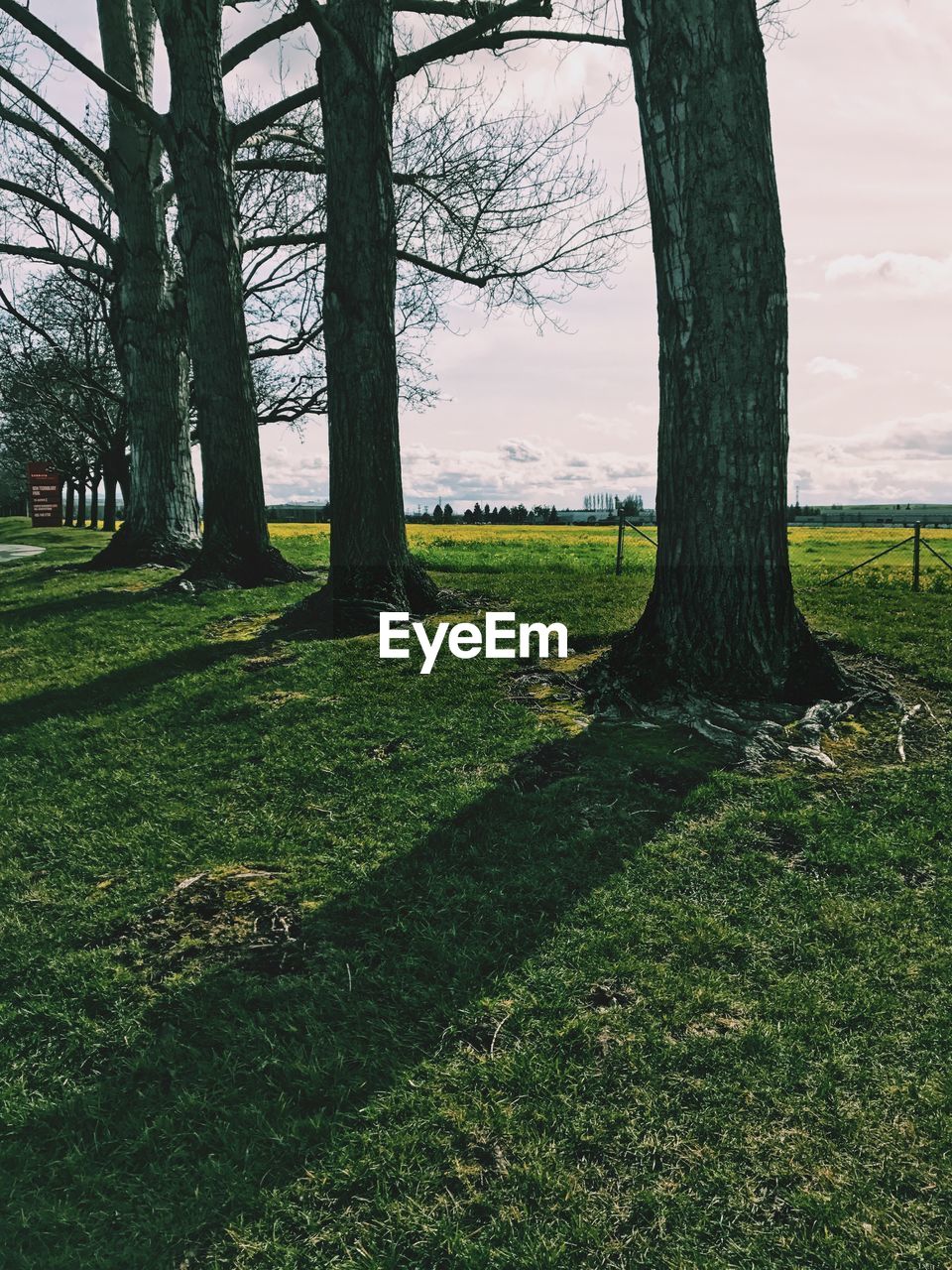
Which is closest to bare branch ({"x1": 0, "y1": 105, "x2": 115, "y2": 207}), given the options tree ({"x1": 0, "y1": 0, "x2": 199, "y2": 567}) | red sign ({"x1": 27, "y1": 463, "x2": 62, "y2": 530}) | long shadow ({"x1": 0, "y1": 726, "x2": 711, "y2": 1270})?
tree ({"x1": 0, "y1": 0, "x2": 199, "y2": 567})

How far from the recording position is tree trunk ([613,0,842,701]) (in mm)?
5438

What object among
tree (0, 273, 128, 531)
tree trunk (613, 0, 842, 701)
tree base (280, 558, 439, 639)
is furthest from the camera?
tree (0, 273, 128, 531)

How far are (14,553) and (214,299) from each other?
14.2 metres

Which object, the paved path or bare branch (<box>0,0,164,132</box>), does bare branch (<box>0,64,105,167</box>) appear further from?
the paved path

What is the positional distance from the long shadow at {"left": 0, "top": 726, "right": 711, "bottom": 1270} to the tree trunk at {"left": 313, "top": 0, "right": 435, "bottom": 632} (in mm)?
4815

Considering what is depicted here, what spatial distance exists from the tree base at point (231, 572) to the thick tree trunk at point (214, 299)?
2cm

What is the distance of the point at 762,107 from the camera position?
5.52 metres

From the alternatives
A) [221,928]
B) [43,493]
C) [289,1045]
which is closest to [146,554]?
[221,928]

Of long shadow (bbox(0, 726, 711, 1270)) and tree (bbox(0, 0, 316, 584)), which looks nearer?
long shadow (bbox(0, 726, 711, 1270))

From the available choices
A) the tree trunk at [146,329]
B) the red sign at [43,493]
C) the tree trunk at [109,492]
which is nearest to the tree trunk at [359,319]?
the tree trunk at [146,329]

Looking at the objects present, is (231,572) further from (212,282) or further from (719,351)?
(719,351)

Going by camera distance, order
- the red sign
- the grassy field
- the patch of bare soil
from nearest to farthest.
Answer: the grassy field, the patch of bare soil, the red sign

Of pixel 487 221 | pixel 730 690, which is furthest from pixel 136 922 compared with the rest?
pixel 487 221

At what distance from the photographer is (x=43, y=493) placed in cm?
4653
